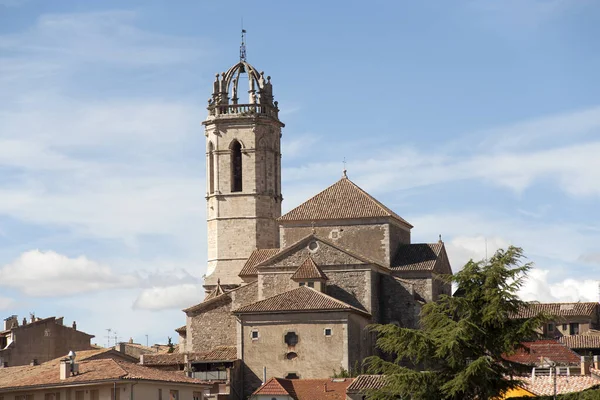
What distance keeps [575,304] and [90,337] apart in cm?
2832

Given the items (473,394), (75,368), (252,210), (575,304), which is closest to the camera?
(473,394)

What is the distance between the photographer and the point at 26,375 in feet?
176

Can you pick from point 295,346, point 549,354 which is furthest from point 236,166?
point 549,354

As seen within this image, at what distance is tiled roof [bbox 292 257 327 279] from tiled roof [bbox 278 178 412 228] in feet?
12.0

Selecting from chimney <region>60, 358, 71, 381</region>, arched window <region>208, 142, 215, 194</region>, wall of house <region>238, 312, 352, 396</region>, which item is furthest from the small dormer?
chimney <region>60, 358, 71, 381</region>

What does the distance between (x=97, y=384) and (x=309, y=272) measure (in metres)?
17.8

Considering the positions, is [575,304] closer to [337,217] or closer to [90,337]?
[337,217]

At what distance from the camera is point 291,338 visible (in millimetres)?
62312

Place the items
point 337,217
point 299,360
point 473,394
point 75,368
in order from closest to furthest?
point 473,394
point 75,368
point 299,360
point 337,217

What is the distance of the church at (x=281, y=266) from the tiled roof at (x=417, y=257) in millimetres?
47

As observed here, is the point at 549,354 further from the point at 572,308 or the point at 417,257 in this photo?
the point at 572,308

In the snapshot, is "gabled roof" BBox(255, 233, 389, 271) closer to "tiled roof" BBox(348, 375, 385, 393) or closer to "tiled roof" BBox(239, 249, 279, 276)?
"tiled roof" BBox(239, 249, 279, 276)

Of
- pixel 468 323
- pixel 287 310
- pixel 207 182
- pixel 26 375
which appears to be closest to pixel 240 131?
pixel 207 182

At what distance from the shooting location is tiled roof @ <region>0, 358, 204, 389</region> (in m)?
49.2
